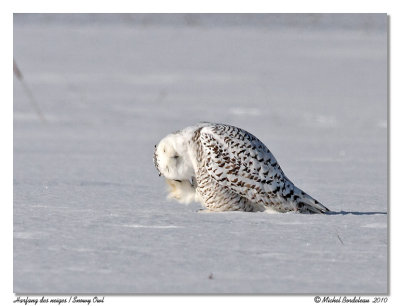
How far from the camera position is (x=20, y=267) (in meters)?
3.71

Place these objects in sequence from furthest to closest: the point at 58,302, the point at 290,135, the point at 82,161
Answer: the point at 290,135 → the point at 82,161 → the point at 58,302

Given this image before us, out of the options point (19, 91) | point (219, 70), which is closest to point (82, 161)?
point (19, 91)

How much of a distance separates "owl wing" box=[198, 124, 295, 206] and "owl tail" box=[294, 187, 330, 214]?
0.06m

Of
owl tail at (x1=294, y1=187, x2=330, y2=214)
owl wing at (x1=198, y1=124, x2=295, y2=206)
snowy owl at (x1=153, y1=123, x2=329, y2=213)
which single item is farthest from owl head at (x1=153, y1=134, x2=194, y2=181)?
owl tail at (x1=294, y1=187, x2=330, y2=214)

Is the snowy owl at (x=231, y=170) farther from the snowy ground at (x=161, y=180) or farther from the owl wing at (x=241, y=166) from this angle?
the snowy ground at (x=161, y=180)

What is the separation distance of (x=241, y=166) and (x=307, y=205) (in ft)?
1.48

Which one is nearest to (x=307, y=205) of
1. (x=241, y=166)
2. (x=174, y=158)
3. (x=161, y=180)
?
(x=241, y=166)

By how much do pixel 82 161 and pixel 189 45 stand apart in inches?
495

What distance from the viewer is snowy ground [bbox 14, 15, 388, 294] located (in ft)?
12.3

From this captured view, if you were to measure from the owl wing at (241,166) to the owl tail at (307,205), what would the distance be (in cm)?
6

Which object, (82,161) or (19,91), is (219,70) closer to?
(19,91)

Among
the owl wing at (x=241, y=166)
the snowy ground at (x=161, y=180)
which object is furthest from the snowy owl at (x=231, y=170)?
the snowy ground at (x=161, y=180)

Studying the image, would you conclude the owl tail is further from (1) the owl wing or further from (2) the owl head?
(2) the owl head

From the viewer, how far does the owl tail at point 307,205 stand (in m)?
5.14
